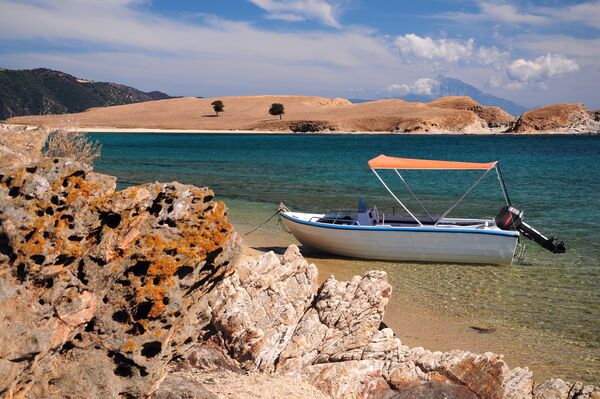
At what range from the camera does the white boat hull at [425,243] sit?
17797mm

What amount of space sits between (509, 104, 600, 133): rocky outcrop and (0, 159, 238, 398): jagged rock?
5568 inches

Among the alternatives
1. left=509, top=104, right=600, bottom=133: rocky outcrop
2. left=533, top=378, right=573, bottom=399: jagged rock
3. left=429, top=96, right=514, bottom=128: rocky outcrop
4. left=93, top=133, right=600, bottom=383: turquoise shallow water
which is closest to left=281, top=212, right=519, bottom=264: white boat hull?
left=93, top=133, right=600, bottom=383: turquoise shallow water

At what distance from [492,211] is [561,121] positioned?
12213 cm

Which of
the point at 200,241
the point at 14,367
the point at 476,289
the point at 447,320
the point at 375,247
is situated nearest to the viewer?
the point at 14,367

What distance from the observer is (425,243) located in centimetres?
1805

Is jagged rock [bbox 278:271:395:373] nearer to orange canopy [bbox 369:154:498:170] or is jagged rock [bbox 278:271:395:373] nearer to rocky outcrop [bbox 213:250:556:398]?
rocky outcrop [bbox 213:250:556:398]

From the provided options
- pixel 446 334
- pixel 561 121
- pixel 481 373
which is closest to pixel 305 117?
pixel 561 121

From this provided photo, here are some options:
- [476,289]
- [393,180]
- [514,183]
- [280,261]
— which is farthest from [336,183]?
[280,261]

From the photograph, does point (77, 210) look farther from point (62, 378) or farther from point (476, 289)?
point (476, 289)

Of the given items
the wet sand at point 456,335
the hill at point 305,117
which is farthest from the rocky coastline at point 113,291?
the hill at point 305,117

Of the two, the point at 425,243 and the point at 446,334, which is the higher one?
the point at 425,243

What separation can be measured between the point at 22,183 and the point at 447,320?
34.0ft

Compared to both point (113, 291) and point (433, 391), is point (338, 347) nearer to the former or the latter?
point (433, 391)

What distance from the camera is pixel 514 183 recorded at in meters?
40.1
